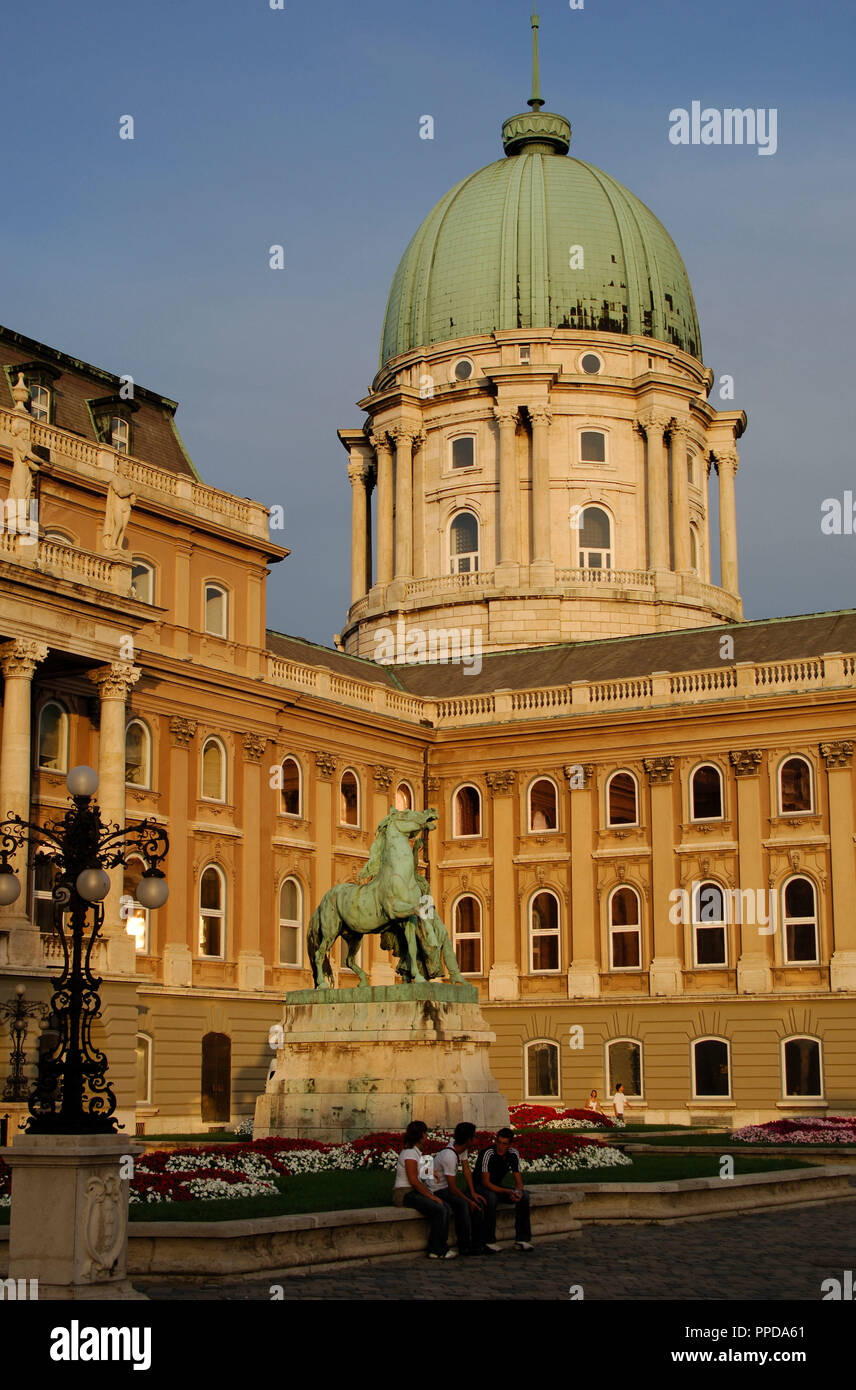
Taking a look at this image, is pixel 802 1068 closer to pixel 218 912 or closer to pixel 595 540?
pixel 218 912

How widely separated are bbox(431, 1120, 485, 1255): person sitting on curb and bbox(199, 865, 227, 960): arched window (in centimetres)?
3475

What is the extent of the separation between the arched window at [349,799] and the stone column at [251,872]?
541 centimetres

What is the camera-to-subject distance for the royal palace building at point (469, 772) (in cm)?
5156

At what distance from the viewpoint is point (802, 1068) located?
6022 centimetres

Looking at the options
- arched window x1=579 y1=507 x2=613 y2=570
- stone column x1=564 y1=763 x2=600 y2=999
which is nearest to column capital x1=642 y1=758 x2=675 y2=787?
stone column x1=564 y1=763 x2=600 y2=999

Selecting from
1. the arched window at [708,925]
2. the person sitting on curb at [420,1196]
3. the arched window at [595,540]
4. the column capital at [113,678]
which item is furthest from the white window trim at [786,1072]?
the person sitting on curb at [420,1196]

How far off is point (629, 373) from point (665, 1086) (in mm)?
38000

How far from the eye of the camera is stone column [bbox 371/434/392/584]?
8950cm

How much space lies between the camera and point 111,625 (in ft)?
168

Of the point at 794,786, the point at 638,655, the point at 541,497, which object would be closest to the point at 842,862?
the point at 794,786

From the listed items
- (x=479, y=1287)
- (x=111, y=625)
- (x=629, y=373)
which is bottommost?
(x=479, y=1287)

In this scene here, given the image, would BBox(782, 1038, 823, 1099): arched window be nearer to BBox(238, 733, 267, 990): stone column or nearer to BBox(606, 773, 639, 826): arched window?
BBox(606, 773, 639, 826): arched window

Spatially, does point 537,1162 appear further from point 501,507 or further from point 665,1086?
point 501,507
